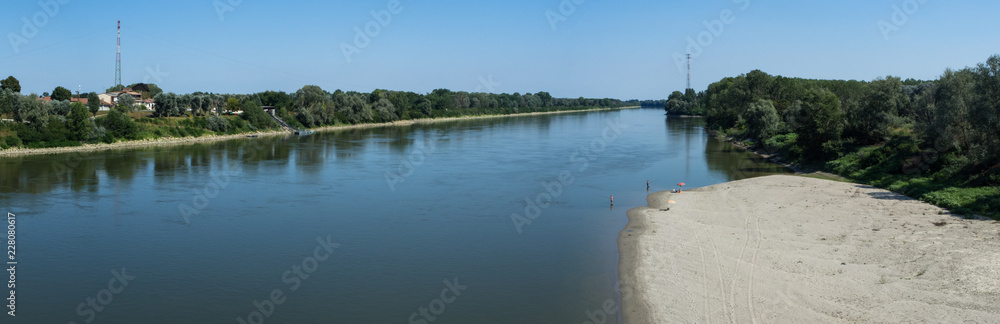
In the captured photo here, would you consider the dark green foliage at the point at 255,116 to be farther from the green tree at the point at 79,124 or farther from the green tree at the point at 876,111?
the green tree at the point at 876,111

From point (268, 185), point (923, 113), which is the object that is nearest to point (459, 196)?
point (268, 185)

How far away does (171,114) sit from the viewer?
245 ft

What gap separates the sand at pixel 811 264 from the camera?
46.9ft

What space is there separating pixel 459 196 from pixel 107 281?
17011mm

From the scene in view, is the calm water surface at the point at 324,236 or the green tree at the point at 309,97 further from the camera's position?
the green tree at the point at 309,97

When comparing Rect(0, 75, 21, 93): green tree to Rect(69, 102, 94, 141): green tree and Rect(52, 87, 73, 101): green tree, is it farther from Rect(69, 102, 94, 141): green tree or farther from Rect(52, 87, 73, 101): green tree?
Rect(69, 102, 94, 141): green tree

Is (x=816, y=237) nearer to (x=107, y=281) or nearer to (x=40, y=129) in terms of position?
(x=107, y=281)

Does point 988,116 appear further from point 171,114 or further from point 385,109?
point 385,109

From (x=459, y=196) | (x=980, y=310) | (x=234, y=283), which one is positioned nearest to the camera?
(x=980, y=310)

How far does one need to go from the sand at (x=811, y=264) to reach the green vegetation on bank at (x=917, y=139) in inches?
103

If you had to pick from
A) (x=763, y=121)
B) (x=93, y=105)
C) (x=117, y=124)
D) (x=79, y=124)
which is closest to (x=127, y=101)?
(x=93, y=105)

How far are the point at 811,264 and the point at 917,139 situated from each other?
2250 cm

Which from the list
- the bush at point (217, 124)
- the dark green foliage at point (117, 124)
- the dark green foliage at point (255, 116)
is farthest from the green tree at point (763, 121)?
the dark green foliage at point (117, 124)

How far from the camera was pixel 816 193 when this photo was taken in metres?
29.6
